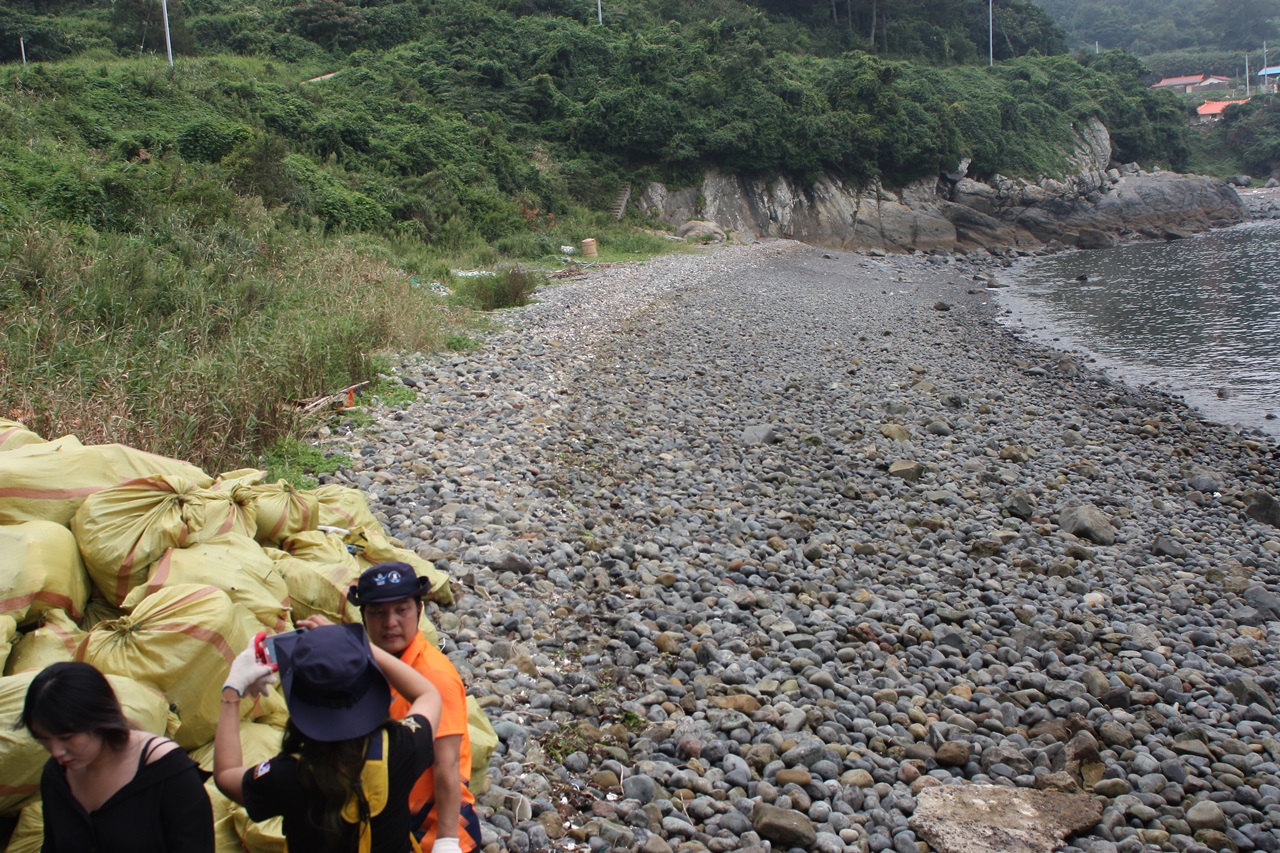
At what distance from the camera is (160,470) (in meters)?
3.60

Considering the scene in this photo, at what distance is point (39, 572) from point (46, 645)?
281 mm

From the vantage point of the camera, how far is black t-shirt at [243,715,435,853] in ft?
6.98

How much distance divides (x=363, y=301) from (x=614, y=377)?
126 inches

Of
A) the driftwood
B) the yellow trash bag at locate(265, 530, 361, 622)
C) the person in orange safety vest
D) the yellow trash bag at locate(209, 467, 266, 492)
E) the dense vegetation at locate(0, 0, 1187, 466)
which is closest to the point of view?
the person in orange safety vest

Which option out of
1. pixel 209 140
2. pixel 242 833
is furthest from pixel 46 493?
pixel 209 140

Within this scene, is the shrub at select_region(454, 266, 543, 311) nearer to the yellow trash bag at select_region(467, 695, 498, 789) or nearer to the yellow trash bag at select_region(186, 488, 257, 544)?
the yellow trash bag at select_region(186, 488, 257, 544)

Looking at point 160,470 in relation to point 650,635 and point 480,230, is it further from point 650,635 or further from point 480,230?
point 480,230

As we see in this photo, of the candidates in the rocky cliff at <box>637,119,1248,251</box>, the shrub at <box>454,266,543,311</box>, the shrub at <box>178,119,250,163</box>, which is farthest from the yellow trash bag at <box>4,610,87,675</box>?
the rocky cliff at <box>637,119,1248,251</box>

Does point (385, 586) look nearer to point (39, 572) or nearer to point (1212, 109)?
point (39, 572)

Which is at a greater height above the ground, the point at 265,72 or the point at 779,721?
the point at 265,72

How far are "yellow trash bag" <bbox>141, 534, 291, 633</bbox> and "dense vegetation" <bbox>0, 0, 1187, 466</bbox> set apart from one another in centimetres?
250

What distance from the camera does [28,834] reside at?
234cm

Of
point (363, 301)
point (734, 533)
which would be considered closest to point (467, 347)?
point (363, 301)

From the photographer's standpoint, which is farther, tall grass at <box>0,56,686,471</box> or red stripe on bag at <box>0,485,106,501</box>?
tall grass at <box>0,56,686,471</box>
